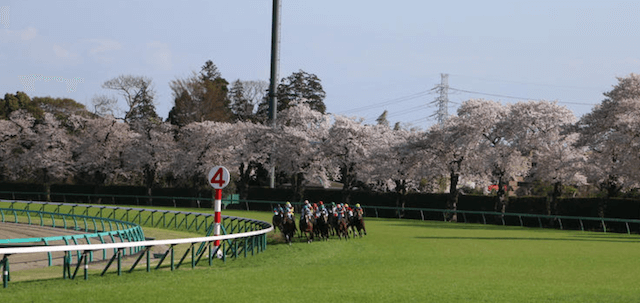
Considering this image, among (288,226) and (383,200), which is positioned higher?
(383,200)

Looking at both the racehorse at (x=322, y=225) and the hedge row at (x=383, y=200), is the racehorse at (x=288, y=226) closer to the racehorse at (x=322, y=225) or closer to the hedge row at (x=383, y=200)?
the racehorse at (x=322, y=225)

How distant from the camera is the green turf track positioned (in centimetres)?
1010

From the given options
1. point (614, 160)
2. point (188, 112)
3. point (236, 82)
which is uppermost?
point (236, 82)

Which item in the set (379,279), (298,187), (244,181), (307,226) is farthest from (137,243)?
(244,181)

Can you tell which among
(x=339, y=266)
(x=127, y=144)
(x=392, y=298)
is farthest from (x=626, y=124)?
(x=127, y=144)

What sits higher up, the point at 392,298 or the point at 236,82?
the point at 236,82

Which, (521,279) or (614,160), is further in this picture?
(614,160)

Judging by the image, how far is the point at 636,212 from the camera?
3859 cm

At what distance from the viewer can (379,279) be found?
12.6 m

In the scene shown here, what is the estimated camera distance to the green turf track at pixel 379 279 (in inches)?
398

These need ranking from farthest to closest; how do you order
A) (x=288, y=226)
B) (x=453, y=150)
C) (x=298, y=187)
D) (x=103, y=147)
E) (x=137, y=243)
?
(x=103, y=147) → (x=298, y=187) → (x=453, y=150) → (x=288, y=226) → (x=137, y=243)

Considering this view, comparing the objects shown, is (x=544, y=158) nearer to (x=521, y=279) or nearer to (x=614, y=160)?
(x=614, y=160)

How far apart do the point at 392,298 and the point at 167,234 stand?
18.8 meters

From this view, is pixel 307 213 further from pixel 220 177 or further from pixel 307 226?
pixel 220 177
